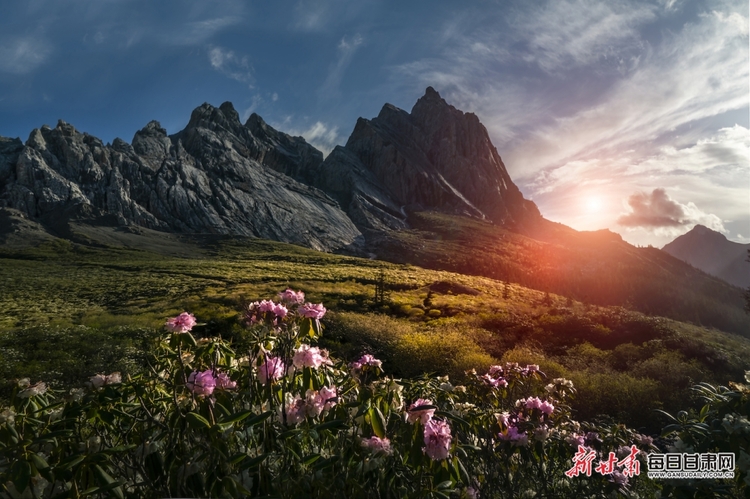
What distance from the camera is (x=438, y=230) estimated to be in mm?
159875

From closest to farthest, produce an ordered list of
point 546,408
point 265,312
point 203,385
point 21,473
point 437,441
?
1. point 21,473
2. point 437,441
3. point 203,385
4. point 265,312
5. point 546,408

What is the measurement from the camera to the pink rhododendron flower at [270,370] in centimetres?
357

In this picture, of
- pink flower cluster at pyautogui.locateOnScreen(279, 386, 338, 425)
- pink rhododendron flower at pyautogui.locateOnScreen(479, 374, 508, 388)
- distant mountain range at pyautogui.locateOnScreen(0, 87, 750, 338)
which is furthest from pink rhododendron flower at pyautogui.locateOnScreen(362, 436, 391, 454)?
distant mountain range at pyautogui.locateOnScreen(0, 87, 750, 338)

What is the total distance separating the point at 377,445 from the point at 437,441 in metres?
0.48

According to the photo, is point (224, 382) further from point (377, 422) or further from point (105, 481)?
point (377, 422)

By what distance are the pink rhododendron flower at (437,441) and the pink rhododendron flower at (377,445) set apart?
0.30 m

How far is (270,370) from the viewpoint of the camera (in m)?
3.61

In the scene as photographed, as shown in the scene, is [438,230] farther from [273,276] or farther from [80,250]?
[80,250]

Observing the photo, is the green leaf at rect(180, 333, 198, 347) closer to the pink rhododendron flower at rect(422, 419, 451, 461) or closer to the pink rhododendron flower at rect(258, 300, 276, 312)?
the pink rhododendron flower at rect(258, 300, 276, 312)

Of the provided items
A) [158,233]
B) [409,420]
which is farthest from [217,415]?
[158,233]

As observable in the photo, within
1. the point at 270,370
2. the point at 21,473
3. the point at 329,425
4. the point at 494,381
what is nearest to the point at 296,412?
the point at 270,370

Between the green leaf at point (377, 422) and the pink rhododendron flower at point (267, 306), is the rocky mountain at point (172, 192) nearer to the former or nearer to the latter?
the pink rhododendron flower at point (267, 306)

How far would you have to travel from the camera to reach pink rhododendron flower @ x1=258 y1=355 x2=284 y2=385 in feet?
11.7

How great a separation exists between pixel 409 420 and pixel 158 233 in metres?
143
